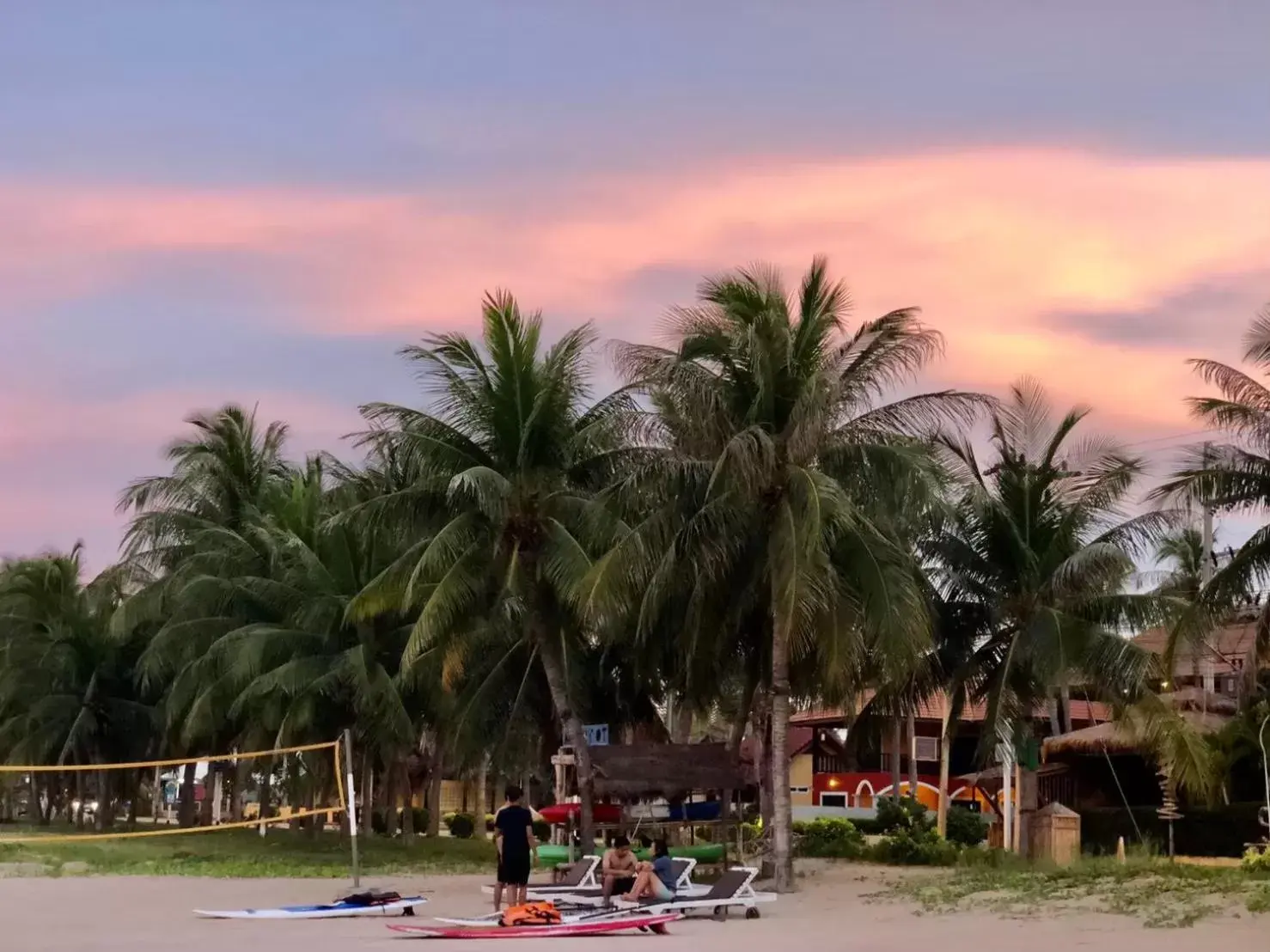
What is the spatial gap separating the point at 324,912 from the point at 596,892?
333 cm

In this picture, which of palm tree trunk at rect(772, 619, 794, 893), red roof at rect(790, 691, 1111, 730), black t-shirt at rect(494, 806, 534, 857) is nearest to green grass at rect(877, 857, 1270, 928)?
palm tree trunk at rect(772, 619, 794, 893)

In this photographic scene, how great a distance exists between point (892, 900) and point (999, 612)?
8333 millimetres

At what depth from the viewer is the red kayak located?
2597cm

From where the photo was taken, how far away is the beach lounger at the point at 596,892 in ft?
59.9

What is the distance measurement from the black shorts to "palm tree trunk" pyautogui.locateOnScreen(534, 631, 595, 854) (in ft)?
22.8

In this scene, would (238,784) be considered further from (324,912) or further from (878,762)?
(324,912)

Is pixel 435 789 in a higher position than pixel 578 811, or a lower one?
lower

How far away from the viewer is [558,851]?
25016mm

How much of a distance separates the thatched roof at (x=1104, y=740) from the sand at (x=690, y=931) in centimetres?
1286

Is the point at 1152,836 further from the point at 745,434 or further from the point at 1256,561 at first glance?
the point at 745,434

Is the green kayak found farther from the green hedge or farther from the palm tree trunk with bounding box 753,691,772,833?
the green hedge

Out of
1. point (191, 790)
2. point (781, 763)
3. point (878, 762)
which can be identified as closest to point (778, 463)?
point (781, 763)

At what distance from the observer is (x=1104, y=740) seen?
33.3m

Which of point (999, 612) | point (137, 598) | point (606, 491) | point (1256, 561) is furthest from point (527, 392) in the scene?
point (137, 598)
